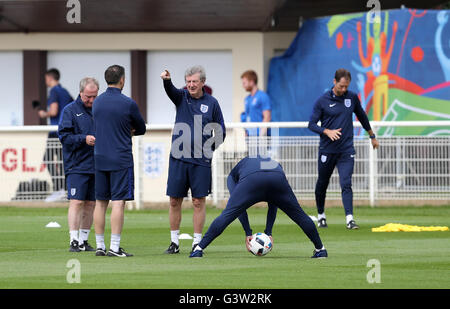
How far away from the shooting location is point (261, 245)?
36.0ft

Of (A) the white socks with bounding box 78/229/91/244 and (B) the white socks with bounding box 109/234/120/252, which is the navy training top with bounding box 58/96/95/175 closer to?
(A) the white socks with bounding box 78/229/91/244

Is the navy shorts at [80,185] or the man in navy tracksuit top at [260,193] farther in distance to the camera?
the navy shorts at [80,185]

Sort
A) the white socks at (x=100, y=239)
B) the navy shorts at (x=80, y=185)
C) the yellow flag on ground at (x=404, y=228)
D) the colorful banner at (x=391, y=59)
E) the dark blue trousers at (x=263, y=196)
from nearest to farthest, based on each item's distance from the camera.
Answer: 1. the dark blue trousers at (x=263, y=196)
2. the white socks at (x=100, y=239)
3. the navy shorts at (x=80, y=185)
4. the yellow flag on ground at (x=404, y=228)
5. the colorful banner at (x=391, y=59)

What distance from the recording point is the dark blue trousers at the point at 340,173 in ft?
49.6

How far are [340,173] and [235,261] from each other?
4936mm

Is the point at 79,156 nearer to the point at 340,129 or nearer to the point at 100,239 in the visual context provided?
the point at 100,239

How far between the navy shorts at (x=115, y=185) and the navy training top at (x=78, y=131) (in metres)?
0.88

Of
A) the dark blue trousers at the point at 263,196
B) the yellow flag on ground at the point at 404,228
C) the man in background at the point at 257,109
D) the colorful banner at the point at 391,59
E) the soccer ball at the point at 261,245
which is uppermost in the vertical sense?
the colorful banner at the point at 391,59

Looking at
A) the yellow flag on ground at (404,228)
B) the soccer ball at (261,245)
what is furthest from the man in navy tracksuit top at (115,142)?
the yellow flag on ground at (404,228)

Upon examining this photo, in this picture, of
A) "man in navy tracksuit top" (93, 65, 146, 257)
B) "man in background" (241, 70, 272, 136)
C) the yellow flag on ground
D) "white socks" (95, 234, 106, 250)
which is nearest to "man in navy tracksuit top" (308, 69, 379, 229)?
the yellow flag on ground

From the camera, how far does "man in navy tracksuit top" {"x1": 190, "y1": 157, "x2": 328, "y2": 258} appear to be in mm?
10242

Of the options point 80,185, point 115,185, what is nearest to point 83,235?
point 80,185

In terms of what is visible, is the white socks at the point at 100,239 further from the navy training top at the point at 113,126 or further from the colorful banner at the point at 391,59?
the colorful banner at the point at 391,59
